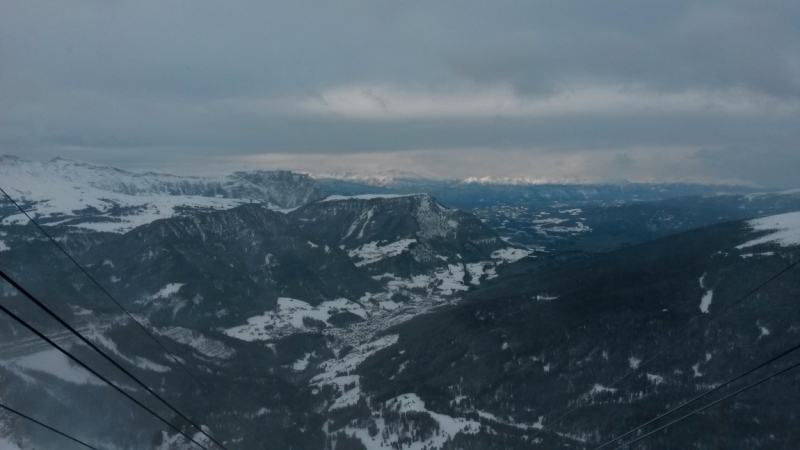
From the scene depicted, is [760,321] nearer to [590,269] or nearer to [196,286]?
[590,269]

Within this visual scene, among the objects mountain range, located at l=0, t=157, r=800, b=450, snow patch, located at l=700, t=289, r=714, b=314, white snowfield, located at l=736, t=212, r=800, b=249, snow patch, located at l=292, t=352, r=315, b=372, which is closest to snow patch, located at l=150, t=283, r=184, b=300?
mountain range, located at l=0, t=157, r=800, b=450

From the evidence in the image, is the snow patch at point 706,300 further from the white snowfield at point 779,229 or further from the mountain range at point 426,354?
the white snowfield at point 779,229

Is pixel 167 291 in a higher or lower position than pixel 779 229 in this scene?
lower

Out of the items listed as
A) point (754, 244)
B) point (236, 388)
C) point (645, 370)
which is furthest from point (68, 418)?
point (754, 244)

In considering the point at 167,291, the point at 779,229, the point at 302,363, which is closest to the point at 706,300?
the point at 779,229

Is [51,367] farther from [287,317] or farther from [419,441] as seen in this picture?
[287,317]

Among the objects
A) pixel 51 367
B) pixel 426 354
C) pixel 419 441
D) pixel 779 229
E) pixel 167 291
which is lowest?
pixel 419 441

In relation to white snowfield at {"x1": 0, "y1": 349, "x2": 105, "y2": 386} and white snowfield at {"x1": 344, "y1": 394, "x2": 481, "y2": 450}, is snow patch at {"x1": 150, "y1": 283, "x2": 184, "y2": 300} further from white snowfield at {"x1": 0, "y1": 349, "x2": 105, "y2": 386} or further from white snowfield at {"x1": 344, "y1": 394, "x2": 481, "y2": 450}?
white snowfield at {"x1": 344, "y1": 394, "x2": 481, "y2": 450}

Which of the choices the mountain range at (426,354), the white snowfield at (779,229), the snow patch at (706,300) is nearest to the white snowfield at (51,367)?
the mountain range at (426,354)

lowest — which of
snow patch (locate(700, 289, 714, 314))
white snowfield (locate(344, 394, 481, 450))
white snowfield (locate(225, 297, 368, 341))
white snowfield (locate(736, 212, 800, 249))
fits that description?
white snowfield (locate(225, 297, 368, 341))
